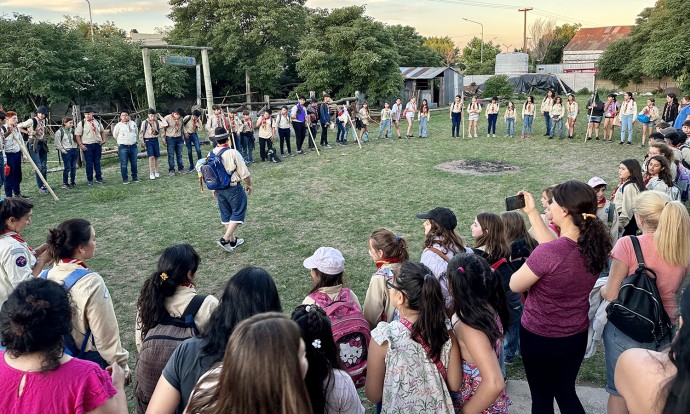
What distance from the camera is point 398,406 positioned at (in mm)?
2426

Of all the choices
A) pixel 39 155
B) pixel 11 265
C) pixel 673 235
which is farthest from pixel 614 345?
pixel 39 155

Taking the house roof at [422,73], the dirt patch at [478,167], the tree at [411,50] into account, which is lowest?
the dirt patch at [478,167]

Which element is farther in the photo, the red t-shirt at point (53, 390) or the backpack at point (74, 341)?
the backpack at point (74, 341)

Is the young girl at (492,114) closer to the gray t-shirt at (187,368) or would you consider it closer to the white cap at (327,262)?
the white cap at (327,262)

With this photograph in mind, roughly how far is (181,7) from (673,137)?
27.7 metres

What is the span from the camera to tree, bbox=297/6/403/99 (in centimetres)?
2581

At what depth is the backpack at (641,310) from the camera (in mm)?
2645

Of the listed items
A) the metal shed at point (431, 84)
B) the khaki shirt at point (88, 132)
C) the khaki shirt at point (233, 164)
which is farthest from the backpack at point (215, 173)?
the metal shed at point (431, 84)

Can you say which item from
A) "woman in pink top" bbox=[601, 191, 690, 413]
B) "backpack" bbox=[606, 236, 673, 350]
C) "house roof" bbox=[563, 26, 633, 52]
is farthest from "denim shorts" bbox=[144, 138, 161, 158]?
"house roof" bbox=[563, 26, 633, 52]

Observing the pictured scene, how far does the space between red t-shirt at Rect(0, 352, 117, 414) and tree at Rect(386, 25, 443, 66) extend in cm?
3650

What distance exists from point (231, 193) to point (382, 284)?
4517mm

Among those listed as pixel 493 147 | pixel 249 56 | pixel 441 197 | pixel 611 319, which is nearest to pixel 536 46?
pixel 249 56

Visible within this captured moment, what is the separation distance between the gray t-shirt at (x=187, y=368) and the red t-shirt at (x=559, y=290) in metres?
1.87

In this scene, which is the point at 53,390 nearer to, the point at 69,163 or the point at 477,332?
the point at 477,332
